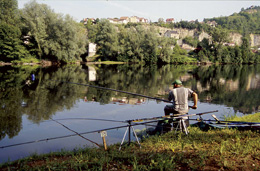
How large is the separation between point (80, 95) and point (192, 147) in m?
12.8

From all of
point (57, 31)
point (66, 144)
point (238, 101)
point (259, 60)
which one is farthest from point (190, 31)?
point (66, 144)

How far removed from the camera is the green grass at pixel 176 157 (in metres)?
4.74

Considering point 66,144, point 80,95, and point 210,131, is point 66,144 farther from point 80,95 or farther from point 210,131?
point 80,95

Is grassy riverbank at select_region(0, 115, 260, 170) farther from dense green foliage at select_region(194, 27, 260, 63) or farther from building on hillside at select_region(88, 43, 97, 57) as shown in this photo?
dense green foliage at select_region(194, 27, 260, 63)

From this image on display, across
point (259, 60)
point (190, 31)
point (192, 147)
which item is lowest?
point (192, 147)

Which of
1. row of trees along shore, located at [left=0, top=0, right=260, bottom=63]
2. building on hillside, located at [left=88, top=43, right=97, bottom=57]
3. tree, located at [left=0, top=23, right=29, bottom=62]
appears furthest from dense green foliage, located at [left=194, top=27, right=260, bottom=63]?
tree, located at [left=0, top=23, right=29, bottom=62]

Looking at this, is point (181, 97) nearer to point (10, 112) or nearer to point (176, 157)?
point (176, 157)

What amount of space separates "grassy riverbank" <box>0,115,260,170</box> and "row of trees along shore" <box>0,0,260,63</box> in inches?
1865

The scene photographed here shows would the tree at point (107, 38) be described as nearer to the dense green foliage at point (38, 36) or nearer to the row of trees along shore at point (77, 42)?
the row of trees along shore at point (77, 42)

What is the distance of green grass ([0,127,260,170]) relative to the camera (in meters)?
4.74

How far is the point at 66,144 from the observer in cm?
799

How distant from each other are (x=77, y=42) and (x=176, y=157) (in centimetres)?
5262

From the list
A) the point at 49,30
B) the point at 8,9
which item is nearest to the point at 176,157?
the point at 49,30

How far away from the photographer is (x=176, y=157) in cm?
516
